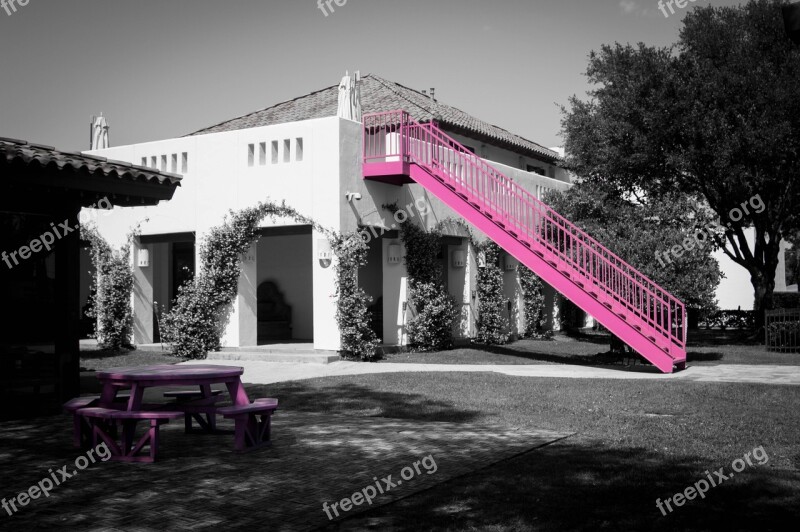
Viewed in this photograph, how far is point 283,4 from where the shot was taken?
13.1 metres

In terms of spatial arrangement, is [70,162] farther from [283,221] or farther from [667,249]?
[667,249]

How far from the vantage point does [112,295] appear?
1719 cm

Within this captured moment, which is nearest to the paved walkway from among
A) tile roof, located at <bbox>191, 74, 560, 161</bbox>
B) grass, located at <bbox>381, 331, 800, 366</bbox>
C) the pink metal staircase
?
the pink metal staircase

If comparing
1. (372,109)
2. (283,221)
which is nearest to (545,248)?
(283,221)

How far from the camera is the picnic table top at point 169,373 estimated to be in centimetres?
638

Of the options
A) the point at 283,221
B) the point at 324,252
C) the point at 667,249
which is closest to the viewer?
the point at 667,249

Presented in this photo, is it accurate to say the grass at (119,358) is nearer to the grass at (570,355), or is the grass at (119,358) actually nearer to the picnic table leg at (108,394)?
the grass at (570,355)

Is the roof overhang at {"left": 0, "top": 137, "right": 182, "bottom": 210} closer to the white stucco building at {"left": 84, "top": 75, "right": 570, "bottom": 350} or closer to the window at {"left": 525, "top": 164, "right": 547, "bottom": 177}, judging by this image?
the white stucco building at {"left": 84, "top": 75, "right": 570, "bottom": 350}

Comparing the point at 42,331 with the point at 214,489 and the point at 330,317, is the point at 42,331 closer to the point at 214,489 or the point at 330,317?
the point at 214,489

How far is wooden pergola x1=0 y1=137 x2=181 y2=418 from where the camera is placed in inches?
320

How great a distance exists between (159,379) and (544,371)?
8291 millimetres

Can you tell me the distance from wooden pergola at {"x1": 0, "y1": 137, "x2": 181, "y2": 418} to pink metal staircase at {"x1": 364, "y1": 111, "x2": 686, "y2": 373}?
7148 millimetres

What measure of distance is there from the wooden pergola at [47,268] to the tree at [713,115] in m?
12.4

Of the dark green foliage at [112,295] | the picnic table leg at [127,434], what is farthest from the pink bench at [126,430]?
the dark green foliage at [112,295]
